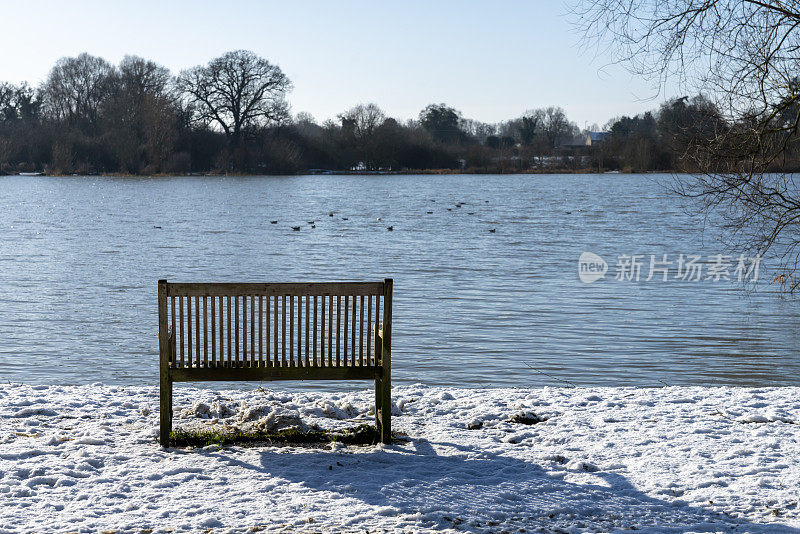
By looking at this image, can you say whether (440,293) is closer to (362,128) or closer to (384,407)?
(384,407)

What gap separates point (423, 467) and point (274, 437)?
4.38 feet

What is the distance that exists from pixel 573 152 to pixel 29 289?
127 metres

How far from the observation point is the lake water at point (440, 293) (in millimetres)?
11484

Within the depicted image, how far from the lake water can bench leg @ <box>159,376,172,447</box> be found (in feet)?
12.5

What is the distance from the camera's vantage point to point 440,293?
18.8 meters

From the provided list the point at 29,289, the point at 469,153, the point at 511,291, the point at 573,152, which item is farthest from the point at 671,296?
the point at 573,152

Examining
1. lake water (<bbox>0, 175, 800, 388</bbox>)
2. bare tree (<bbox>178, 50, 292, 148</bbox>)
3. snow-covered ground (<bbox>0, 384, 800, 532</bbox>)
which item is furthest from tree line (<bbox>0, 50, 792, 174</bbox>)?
snow-covered ground (<bbox>0, 384, 800, 532</bbox>)

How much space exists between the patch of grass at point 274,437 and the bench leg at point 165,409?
0.07 meters

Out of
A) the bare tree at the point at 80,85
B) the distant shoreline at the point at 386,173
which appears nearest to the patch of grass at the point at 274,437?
the distant shoreline at the point at 386,173

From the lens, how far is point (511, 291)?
19.4 meters

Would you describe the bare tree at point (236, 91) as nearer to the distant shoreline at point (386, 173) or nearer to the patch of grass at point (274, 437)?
the distant shoreline at point (386, 173)

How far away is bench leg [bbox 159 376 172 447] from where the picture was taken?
249 inches

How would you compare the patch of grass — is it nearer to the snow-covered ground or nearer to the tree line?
the snow-covered ground

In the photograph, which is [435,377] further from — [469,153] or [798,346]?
[469,153]
